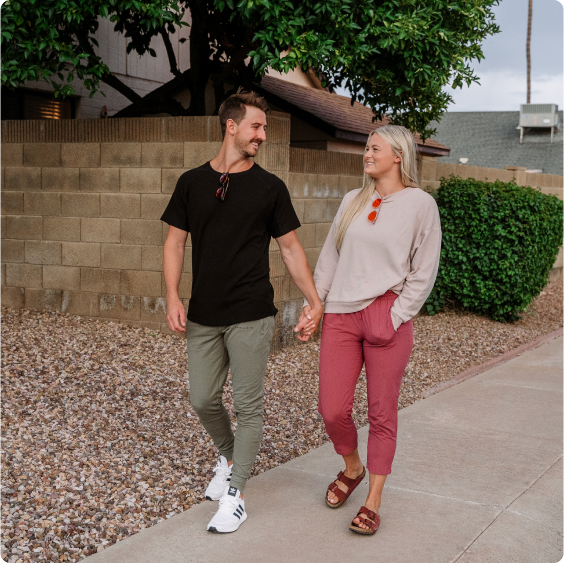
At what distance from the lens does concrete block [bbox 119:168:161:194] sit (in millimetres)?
7449

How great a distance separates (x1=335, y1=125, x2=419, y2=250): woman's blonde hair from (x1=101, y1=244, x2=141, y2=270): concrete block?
4120mm

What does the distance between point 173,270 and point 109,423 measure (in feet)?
5.97

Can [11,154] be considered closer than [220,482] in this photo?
No

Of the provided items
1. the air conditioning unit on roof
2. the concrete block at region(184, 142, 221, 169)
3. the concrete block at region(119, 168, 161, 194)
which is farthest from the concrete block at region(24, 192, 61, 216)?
the air conditioning unit on roof

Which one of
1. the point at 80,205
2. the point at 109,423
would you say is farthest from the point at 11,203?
the point at 109,423

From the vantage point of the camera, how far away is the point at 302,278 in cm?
377

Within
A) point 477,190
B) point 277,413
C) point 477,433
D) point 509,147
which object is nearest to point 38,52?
point 277,413

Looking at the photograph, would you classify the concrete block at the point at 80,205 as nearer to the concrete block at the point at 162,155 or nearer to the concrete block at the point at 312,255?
the concrete block at the point at 162,155

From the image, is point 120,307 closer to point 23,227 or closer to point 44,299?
point 44,299

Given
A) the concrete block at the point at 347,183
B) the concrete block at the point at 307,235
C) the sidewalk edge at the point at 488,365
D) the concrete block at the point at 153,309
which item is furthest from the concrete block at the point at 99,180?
the sidewalk edge at the point at 488,365

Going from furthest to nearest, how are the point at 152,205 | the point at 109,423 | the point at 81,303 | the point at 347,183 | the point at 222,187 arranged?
the point at 347,183 → the point at 81,303 → the point at 152,205 → the point at 109,423 → the point at 222,187

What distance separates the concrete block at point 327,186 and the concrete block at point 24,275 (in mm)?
3039

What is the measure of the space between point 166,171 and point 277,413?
2831 millimetres

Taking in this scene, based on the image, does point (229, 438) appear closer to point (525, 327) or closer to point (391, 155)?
point (391, 155)
